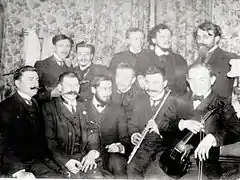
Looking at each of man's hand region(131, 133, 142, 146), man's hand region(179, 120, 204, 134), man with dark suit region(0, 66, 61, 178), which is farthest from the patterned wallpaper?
man's hand region(131, 133, 142, 146)

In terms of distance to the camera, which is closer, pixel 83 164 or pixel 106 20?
pixel 83 164

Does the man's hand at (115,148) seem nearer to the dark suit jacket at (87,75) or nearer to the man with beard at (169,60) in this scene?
the dark suit jacket at (87,75)

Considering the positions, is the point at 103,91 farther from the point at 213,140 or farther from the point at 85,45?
the point at 213,140

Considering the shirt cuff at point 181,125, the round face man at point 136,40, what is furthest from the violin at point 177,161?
the round face man at point 136,40

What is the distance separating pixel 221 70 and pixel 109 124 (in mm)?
959

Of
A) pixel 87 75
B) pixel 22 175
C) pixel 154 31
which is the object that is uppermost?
pixel 154 31

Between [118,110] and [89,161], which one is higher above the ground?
[118,110]

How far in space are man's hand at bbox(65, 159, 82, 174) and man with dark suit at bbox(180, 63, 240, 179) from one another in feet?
2.88

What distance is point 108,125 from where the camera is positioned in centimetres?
369

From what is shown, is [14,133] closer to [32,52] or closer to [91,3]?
[32,52]

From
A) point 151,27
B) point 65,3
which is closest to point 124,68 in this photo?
point 151,27

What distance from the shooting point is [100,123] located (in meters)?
3.69

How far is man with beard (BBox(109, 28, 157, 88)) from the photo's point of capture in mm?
3736

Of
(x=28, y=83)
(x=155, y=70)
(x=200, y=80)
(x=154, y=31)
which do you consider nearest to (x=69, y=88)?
(x=28, y=83)
